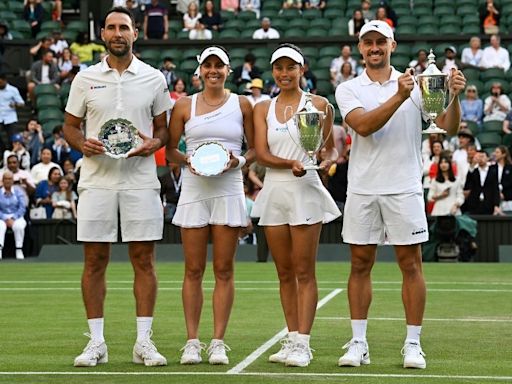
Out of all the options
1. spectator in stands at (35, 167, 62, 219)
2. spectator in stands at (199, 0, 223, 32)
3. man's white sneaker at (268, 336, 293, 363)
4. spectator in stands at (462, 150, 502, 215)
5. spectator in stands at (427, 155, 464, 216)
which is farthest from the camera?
spectator in stands at (199, 0, 223, 32)

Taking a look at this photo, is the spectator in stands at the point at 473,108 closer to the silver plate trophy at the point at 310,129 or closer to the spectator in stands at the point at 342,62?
the spectator in stands at the point at 342,62

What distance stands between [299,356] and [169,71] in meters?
17.0

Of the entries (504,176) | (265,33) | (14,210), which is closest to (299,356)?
(504,176)

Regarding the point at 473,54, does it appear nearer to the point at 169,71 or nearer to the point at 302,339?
the point at 169,71

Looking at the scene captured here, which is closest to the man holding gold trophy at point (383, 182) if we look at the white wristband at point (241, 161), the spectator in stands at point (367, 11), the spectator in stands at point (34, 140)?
the white wristband at point (241, 161)

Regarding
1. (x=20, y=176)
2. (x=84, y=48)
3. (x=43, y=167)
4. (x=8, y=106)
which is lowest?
(x=20, y=176)

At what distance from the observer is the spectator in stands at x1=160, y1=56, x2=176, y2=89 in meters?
25.1

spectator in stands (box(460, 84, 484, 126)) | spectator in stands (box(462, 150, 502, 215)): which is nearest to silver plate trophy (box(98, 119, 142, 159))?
spectator in stands (box(462, 150, 502, 215))

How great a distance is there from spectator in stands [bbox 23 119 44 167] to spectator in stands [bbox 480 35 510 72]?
27.7 feet

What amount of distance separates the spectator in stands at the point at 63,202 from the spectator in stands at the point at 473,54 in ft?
26.7

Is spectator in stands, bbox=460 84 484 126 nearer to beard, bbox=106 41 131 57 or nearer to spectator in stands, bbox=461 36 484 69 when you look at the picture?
spectator in stands, bbox=461 36 484 69

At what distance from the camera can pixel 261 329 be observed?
442 inches

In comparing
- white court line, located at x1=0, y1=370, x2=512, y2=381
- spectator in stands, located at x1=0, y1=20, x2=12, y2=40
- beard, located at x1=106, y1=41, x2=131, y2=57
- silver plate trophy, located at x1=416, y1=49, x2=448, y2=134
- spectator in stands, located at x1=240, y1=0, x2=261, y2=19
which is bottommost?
white court line, located at x1=0, y1=370, x2=512, y2=381

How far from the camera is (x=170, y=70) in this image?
25.5 metres
